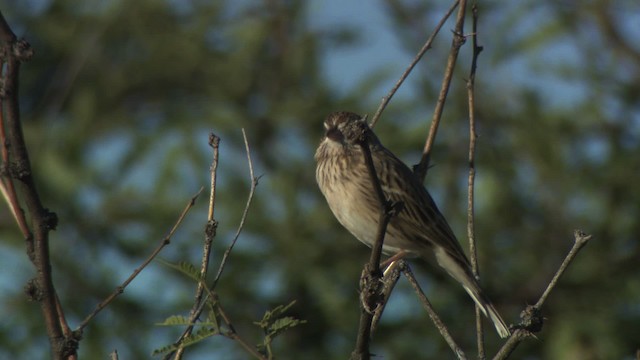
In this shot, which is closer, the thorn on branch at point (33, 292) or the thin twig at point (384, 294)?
the thorn on branch at point (33, 292)

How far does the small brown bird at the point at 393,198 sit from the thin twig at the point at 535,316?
2649 millimetres

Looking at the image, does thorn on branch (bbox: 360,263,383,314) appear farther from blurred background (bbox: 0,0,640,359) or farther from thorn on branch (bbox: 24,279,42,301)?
blurred background (bbox: 0,0,640,359)

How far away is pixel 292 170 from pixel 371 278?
644 cm

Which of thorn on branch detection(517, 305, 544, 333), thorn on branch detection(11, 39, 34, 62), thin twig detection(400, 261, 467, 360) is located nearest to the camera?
thorn on branch detection(11, 39, 34, 62)

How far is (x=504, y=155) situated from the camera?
11164mm

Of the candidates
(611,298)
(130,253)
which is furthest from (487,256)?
(130,253)

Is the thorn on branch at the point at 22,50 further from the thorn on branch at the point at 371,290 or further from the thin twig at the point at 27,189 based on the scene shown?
the thorn on branch at the point at 371,290

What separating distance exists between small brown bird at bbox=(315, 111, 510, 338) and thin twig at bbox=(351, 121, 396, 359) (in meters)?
2.23

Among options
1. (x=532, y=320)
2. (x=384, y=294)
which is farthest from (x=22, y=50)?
(x=384, y=294)

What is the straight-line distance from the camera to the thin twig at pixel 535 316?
12.1 ft

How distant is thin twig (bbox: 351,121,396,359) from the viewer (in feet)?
12.3

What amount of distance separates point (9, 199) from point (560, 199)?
832cm

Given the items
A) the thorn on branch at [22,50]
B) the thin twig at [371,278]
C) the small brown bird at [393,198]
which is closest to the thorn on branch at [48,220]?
the thorn on branch at [22,50]

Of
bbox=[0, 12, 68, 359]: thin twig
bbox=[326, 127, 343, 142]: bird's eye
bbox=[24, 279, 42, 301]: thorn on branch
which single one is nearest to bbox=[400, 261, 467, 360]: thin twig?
bbox=[0, 12, 68, 359]: thin twig
